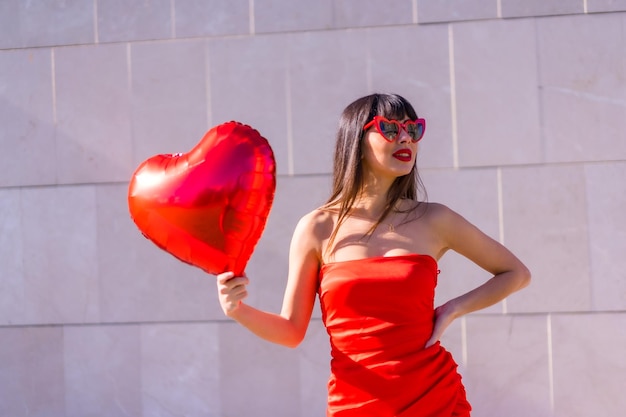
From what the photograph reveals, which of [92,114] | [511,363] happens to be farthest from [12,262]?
[511,363]

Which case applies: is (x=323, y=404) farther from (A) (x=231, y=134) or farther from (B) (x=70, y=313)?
(A) (x=231, y=134)

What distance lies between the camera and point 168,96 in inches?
190

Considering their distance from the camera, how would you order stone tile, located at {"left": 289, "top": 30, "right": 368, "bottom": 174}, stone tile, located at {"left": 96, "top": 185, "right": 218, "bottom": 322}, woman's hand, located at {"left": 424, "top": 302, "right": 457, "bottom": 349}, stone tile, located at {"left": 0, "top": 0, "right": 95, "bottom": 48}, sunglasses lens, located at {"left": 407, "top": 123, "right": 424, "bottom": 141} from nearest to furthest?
woman's hand, located at {"left": 424, "top": 302, "right": 457, "bottom": 349} → sunglasses lens, located at {"left": 407, "top": 123, "right": 424, "bottom": 141} → stone tile, located at {"left": 289, "top": 30, "right": 368, "bottom": 174} → stone tile, located at {"left": 96, "top": 185, "right": 218, "bottom": 322} → stone tile, located at {"left": 0, "top": 0, "right": 95, "bottom": 48}

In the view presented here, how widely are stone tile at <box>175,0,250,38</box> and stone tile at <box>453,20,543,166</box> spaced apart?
1115 millimetres

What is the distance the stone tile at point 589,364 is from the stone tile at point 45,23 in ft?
9.59

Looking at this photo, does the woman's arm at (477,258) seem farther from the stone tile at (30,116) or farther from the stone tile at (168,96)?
the stone tile at (30,116)

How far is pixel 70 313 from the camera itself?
490 centimetres

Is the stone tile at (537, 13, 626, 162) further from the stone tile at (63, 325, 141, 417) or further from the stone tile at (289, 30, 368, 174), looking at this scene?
the stone tile at (63, 325, 141, 417)

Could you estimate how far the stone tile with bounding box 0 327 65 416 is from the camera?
4941 mm

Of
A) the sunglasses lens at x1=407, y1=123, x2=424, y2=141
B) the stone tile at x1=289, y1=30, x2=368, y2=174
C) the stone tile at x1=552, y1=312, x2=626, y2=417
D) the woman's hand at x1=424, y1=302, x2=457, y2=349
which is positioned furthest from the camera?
the stone tile at x1=289, y1=30, x2=368, y2=174

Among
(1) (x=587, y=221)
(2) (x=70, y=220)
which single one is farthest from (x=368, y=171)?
(2) (x=70, y=220)

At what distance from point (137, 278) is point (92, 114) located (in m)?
0.92

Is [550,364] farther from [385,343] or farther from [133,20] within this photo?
[133,20]

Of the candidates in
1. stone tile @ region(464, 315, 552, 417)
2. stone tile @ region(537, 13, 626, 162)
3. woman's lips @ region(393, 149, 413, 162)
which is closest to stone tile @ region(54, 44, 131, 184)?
stone tile @ region(464, 315, 552, 417)
